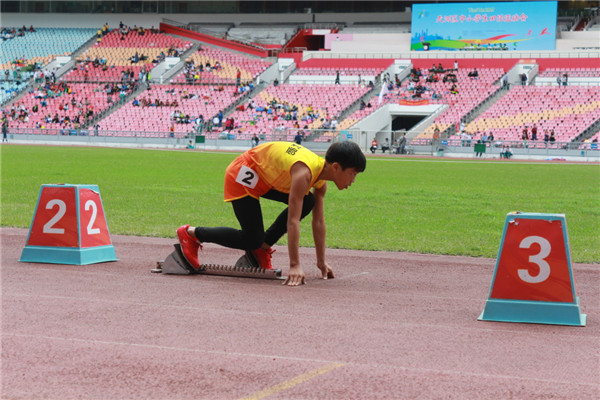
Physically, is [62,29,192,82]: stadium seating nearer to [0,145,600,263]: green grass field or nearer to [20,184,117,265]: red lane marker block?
[0,145,600,263]: green grass field

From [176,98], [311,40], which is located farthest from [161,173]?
[311,40]

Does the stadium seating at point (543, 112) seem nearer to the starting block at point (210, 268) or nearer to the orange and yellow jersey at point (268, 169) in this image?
the starting block at point (210, 268)

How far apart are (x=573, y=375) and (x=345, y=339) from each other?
1506mm

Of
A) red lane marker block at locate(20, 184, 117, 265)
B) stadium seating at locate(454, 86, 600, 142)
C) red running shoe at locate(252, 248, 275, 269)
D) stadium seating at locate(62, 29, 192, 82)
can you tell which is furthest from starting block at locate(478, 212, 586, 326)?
stadium seating at locate(62, 29, 192, 82)

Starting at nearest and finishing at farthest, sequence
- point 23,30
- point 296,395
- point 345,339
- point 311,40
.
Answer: point 296,395
point 345,339
point 311,40
point 23,30

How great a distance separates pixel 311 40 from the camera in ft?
231

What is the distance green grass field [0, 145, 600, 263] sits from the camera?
11.8 metres

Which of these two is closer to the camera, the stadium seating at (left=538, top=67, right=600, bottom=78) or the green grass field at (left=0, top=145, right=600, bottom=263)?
the green grass field at (left=0, top=145, right=600, bottom=263)

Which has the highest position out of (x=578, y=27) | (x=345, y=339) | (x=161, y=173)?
(x=578, y=27)

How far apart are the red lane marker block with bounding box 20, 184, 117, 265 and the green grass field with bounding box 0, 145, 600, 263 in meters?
2.87

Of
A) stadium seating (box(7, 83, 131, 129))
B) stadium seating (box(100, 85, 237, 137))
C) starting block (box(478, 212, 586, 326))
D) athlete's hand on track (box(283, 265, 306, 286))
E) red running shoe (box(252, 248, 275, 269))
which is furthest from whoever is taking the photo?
stadium seating (box(7, 83, 131, 129))

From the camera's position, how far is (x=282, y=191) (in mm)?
7586

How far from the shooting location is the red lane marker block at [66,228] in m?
8.55

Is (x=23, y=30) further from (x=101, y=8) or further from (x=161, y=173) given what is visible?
(x=161, y=173)
